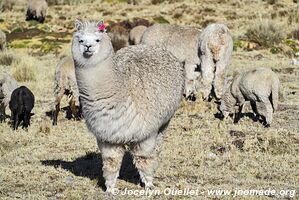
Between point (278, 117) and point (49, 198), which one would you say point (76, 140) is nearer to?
point (49, 198)

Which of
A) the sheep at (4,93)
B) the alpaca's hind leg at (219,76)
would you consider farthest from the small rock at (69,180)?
the alpaca's hind leg at (219,76)

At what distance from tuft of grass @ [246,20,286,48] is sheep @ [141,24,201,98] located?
9.79 metres

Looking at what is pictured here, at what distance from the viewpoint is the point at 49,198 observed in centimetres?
Answer: 700

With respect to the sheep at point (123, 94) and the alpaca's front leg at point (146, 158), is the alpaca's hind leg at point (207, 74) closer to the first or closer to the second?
the sheep at point (123, 94)

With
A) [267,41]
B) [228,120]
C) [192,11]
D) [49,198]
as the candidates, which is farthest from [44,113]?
[192,11]

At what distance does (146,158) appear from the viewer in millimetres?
6891

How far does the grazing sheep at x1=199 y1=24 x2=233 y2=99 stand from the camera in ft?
42.1

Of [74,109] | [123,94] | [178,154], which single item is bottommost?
[74,109]

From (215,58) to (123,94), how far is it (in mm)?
6790

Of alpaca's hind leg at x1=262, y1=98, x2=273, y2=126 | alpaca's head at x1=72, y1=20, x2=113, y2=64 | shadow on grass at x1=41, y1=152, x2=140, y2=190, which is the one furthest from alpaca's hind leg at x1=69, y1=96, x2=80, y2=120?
alpaca's head at x1=72, y1=20, x2=113, y2=64

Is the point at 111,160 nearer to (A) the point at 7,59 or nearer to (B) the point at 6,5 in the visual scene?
(A) the point at 7,59

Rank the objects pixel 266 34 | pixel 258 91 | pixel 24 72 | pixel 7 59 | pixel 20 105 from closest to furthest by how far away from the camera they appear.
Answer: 1. pixel 258 91
2. pixel 20 105
3. pixel 24 72
4. pixel 7 59
5. pixel 266 34

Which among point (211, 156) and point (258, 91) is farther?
point (258, 91)

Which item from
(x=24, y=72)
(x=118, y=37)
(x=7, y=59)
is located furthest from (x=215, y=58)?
(x=118, y=37)
